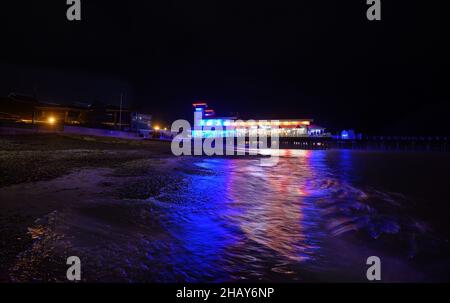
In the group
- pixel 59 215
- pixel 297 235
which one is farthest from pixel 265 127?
pixel 59 215

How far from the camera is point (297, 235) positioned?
455 centimetres

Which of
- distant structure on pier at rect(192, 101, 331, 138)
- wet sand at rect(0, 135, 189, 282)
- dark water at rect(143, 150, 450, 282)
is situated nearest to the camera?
wet sand at rect(0, 135, 189, 282)

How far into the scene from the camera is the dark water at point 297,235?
3.32 metres

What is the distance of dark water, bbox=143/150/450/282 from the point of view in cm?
332

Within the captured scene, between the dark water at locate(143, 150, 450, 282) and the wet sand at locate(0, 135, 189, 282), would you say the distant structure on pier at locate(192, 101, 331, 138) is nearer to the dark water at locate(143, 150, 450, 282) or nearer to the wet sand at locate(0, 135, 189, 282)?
the wet sand at locate(0, 135, 189, 282)

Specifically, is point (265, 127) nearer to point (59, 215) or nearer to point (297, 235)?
point (297, 235)

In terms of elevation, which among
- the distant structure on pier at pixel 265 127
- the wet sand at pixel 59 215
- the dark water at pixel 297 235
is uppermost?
the distant structure on pier at pixel 265 127

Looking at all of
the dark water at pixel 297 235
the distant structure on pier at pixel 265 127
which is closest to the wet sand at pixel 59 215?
the dark water at pixel 297 235

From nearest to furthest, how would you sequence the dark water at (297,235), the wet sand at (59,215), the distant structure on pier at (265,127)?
the wet sand at (59,215) → the dark water at (297,235) → the distant structure on pier at (265,127)

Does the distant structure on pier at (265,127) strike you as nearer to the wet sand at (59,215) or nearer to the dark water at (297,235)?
the wet sand at (59,215)

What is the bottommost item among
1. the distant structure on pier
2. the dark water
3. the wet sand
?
the dark water

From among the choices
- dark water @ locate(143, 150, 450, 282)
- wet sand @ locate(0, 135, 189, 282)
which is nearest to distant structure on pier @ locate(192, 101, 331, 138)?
wet sand @ locate(0, 135, 189, 282)
